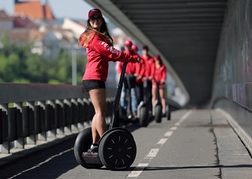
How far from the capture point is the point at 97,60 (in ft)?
38.9

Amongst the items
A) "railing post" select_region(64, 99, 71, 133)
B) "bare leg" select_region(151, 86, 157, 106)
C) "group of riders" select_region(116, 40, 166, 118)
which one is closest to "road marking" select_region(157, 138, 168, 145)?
"railing post" select_region(64, 99, 71, 133)

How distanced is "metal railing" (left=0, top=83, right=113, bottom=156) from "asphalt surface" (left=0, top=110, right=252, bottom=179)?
435 millimetres

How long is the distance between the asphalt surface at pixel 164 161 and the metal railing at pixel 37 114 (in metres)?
0.43

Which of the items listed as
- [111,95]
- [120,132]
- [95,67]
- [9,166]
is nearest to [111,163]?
[120,132]

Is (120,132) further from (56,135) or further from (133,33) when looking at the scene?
(133,33)

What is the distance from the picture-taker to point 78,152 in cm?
1176

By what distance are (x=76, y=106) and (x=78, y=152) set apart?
33.1 ft

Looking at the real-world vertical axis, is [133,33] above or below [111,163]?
above

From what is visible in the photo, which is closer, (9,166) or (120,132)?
(120,132)

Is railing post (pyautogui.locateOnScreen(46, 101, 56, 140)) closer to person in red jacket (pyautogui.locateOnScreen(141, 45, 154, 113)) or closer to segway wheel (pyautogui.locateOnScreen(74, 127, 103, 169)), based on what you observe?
person in red jacket (pyautogui.locateOnScreen(141, 45, 154, 113))

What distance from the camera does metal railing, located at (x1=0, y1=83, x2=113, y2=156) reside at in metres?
15.0

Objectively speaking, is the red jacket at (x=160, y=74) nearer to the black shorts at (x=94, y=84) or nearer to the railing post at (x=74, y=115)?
the railing post at (x=74, y=115)

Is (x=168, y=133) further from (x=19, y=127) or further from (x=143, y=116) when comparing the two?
(x=19, y=127)

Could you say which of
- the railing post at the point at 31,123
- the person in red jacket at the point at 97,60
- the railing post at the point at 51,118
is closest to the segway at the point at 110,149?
the person in red jacket at the point at 97,60
